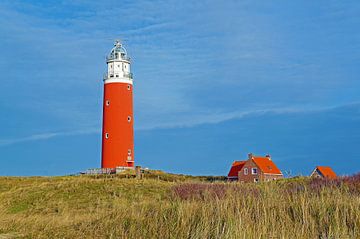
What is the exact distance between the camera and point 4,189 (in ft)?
84.3

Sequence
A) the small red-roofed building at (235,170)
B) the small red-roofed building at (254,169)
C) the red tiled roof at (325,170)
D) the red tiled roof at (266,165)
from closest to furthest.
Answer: the red tiled roof at (325,170)
the small red-roofed building at (254,169)
the red tiled roof at (266,165)
the small red-roofed building at (235,170)

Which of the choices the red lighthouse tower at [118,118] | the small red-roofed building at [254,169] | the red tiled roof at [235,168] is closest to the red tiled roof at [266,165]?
the small red-roofed building at [254,169]

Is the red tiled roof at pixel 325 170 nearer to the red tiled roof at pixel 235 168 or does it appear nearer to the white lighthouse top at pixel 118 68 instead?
the red tiled roof at pixel 235 168

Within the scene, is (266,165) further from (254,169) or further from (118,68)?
(118,68)

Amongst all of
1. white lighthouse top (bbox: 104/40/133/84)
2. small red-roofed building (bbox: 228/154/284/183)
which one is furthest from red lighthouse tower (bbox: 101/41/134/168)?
small red-roofed building (bbox: 228/154/284/183)

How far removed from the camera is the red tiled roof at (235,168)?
153 feet

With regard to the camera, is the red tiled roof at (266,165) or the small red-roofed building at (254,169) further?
the red tiled roof at (266,165)

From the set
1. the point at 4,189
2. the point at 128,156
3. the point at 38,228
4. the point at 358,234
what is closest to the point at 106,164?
the point at 128,156

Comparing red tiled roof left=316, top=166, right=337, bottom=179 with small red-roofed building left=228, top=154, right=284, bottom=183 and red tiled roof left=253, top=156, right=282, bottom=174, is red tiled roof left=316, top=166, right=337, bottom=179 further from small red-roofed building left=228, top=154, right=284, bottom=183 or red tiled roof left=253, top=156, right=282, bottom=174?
red tiled roof left=253, top=156, right=282, bottom=174

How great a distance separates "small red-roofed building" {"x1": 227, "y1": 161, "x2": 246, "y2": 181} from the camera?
46469 mm

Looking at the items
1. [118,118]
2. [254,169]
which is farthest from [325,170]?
[118,118]

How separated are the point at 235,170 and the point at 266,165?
10.6 ft

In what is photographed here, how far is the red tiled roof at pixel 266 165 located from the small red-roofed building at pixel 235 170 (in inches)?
76.2

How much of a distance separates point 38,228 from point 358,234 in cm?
562
